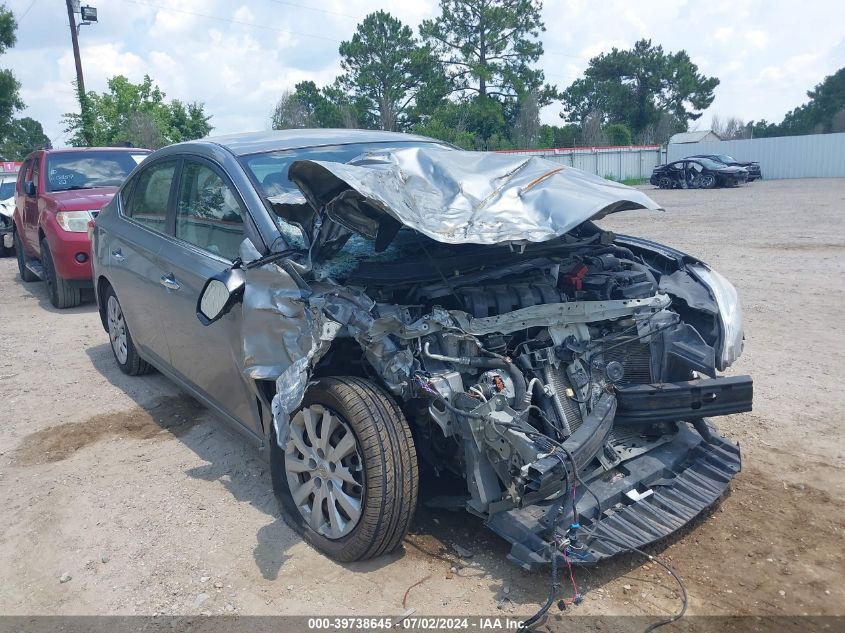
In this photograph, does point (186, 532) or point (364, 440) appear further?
point (186, 532)

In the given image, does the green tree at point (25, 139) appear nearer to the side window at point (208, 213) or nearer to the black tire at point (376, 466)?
the side window at point (208, 213)

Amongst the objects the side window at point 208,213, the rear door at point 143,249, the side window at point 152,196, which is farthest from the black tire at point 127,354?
the side window at point 208,213

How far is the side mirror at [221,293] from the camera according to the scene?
3559 millimetres

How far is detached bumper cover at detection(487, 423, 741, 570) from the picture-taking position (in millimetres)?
2957

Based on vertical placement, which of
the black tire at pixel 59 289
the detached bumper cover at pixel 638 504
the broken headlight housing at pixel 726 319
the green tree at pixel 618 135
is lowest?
the detached bumper cover at pixel 638 504

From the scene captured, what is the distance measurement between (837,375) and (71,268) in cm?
804

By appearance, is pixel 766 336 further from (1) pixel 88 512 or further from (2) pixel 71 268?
(2) pixel 71 268

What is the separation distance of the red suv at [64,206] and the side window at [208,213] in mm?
4585

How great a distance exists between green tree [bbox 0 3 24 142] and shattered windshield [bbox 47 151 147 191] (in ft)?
98.9

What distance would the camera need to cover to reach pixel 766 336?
629cm

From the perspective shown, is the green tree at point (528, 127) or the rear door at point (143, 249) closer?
the rear door at point (143, 249)

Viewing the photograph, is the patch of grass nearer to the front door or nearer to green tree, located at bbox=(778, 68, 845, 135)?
green tree, located at bbox=(778, 68, 845, 135)

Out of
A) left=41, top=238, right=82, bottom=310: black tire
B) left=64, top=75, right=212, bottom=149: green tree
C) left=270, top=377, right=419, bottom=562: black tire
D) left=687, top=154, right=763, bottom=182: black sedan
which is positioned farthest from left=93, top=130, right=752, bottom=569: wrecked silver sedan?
left=687, top=154, right=763, bottom=182: black sedan

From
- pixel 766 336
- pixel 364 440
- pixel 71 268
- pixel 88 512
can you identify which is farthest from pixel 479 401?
pixel 71 268
